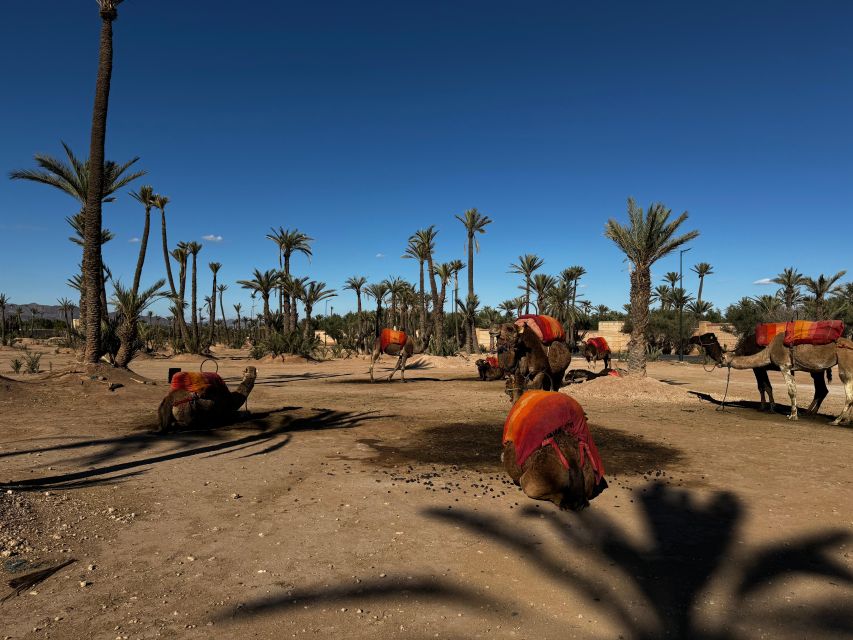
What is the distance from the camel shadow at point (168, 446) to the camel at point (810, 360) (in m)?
10.4

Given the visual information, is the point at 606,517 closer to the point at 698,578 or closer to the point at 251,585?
the point at 698,578

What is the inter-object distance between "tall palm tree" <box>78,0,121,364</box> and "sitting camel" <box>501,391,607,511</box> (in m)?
13.9

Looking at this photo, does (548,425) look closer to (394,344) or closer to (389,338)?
(389,338)

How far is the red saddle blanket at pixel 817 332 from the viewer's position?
11.1 m

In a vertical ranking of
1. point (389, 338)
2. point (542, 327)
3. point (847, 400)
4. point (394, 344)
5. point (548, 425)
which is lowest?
point (847, 400)

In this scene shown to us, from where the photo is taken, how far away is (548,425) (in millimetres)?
5652

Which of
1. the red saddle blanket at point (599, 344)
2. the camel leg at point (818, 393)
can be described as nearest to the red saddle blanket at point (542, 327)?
the camel leg at point (818, 393)

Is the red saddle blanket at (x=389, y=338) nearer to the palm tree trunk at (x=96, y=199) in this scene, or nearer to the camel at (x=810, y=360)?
the palm tree trunk at (x=96, y=199)

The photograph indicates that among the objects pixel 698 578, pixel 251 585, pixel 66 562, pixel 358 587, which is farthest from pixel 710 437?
pixel 66 562

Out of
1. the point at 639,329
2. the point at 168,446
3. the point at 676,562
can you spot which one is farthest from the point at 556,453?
the point at 639,329

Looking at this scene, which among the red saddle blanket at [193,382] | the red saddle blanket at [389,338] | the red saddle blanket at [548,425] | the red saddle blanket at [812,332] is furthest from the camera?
the red saddle blanket at [389,338]

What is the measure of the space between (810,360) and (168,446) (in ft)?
47.5

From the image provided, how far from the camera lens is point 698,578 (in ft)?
13.1

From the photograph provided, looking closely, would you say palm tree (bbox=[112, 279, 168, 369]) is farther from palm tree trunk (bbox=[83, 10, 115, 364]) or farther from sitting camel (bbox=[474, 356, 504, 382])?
sitting camel (bbox=[474, 356, 504, 382])
